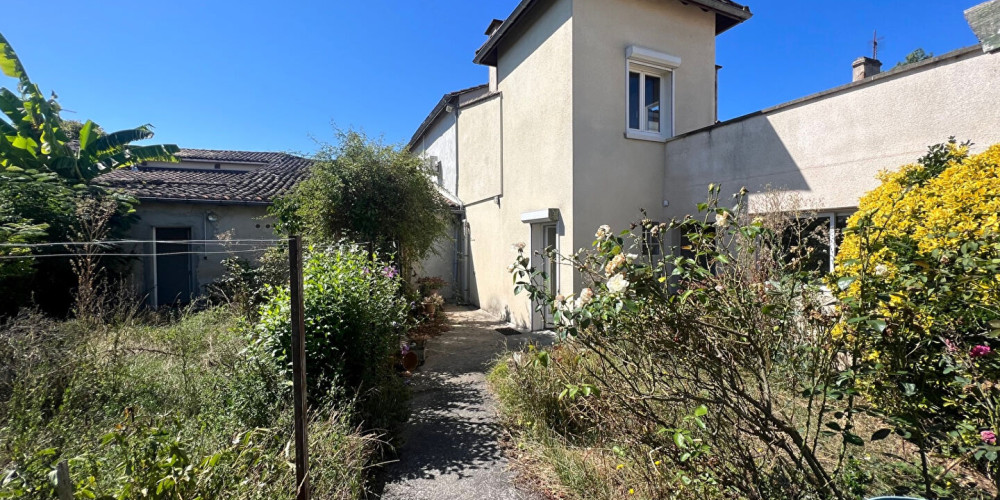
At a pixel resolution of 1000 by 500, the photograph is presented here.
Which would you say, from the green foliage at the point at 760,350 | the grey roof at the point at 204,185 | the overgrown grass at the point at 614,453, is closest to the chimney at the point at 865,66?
the green foliage at the point at 760,350

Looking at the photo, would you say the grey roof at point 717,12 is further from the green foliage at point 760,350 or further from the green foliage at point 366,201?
the green foliage at point 760,350

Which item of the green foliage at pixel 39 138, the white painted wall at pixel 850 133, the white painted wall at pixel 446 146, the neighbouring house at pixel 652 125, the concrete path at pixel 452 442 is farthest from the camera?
the white painted wall at pixel 446 146

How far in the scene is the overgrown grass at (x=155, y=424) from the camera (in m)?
2.52

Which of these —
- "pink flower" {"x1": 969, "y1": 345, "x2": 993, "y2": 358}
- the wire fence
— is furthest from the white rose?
the wire fence

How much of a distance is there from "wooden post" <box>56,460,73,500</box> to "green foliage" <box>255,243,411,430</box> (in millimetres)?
2349

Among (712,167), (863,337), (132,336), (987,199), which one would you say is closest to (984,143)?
(987,199)

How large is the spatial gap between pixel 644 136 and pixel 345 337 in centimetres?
725

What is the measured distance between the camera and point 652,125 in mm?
9344

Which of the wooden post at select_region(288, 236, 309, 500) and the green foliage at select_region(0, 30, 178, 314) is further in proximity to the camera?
the green foliage at select_region(0, 30, 178, 314)

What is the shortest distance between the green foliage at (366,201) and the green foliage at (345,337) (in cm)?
408

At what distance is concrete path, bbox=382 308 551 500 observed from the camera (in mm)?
3824

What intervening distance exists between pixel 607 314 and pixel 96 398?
5207 mm

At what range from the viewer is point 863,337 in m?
2.40

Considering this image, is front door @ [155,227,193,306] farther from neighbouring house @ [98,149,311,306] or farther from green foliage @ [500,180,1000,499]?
green foliage @ [500,180,1000,499]
